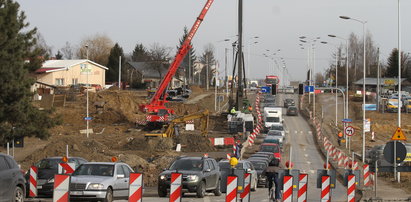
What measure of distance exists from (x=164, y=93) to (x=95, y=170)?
44.2 m

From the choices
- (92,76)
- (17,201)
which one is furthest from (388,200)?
(92,76)

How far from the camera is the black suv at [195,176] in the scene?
83.5 feet

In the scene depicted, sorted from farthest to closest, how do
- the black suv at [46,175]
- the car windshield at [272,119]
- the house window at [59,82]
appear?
1. the house window at [59,82]
2. the car windshield at [272,119]
3. the black suv at [46,175]

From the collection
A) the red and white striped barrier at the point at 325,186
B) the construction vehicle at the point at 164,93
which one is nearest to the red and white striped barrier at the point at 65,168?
the red and white striped barrier at the point at 325,186

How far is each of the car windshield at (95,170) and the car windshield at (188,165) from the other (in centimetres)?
492

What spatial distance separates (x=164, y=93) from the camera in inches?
2591

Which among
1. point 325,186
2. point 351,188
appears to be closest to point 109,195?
point 325,186

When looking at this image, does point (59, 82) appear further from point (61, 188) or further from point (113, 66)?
point (61, 188)

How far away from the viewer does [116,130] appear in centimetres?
6956

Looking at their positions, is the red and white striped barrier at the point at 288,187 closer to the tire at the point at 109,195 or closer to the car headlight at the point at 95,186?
the tire at the point at 109,195

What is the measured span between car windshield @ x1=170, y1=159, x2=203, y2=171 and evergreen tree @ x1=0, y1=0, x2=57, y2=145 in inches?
248

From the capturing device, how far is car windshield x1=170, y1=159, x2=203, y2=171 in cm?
2630

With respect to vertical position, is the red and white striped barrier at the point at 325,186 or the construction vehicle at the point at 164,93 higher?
the construction vehicle at the point at 164,93

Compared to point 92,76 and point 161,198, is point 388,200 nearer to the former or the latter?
point 161,198
